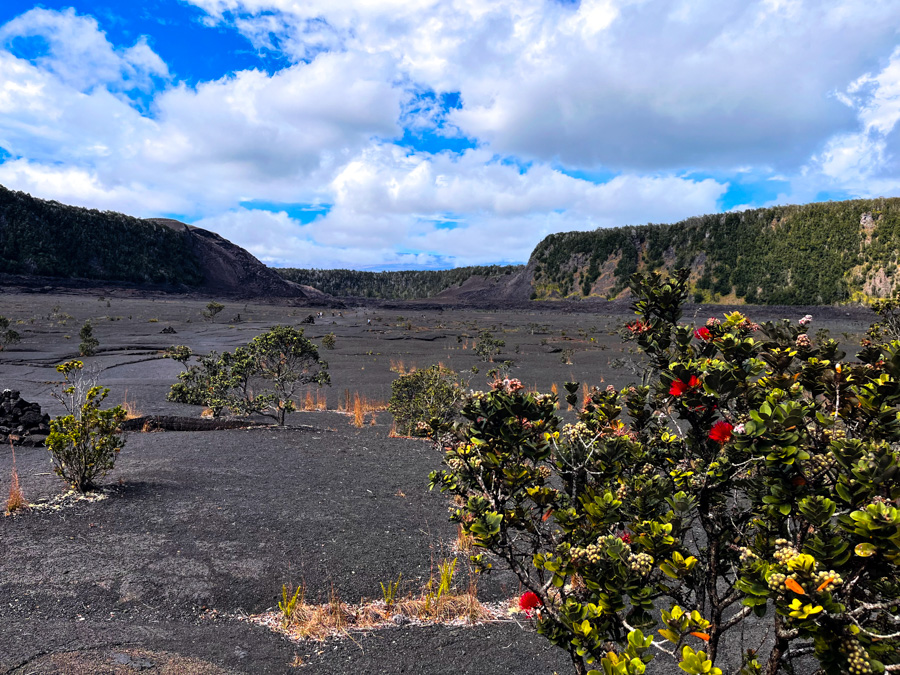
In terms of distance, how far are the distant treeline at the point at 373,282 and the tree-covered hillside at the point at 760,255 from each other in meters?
39.9

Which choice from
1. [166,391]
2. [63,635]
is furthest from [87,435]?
[166,391]

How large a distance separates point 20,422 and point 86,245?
7758 cm

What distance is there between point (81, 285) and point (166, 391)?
59880 millimetres

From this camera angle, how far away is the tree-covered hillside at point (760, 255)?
52.4 metres

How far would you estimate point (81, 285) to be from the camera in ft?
197

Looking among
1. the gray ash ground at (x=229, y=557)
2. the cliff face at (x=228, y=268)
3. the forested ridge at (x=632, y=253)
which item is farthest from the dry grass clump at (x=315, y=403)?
the cliff face at (x=228, y=268)

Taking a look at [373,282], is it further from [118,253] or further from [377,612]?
[377,612]

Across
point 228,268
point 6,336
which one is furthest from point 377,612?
point 228,268

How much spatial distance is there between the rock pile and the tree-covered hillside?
6406 centimetres

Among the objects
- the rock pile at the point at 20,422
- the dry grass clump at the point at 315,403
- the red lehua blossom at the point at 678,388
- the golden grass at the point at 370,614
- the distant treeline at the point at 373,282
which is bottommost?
the dry grass clump at the point at 315,403

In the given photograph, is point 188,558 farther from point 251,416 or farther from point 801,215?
point 801,215

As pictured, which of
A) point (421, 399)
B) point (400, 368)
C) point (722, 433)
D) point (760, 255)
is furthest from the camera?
point (760, 255)

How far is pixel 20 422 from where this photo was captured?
8008 mm

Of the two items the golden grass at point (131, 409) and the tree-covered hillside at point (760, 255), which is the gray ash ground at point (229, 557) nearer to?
the golden grass at point (131, 409)
